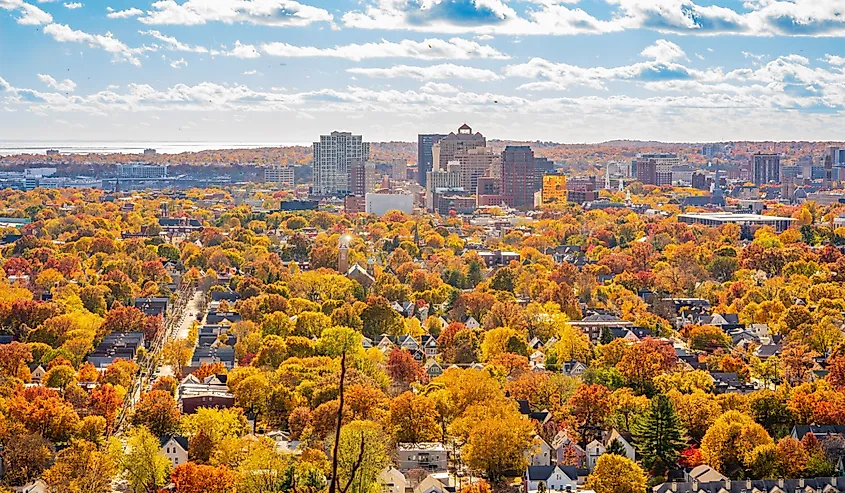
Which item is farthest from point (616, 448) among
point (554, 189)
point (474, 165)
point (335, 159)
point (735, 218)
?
point (335, 159)

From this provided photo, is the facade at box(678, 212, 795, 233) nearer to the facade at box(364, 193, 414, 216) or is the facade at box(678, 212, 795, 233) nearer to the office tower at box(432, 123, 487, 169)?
the facade at box(364, 193, 414, 216)

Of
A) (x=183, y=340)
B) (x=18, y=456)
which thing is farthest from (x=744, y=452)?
(x=183, y=340)

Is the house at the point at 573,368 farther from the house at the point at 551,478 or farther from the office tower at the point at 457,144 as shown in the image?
the office tower at the point at 457,144

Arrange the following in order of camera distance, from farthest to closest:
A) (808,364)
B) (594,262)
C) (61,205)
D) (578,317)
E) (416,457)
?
(61,205)
(594,262)
(578,317)
(808,364)
(416,457)

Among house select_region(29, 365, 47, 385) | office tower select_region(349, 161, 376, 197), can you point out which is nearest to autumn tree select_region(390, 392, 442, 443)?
house select_region(29, 365, 47, 385)

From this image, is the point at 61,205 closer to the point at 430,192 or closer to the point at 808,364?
the point at 430,192

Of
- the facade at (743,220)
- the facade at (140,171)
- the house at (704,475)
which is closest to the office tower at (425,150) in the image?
the facade at (140,171)
